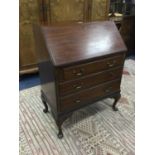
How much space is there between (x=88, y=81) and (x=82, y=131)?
0.55m

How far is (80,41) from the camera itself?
5.04 feet

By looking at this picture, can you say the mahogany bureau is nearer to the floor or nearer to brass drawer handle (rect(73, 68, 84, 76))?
brass drawer handle (rect(73, 68, 84, 76))

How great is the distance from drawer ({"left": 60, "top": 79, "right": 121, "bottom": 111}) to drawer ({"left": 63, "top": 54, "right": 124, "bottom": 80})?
19cm

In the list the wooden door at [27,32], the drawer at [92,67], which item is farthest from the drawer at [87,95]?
the wooden door at [27,32]

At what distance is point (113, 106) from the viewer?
2080 millimetres

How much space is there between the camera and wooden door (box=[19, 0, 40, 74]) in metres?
2.24

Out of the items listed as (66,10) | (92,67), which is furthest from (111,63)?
(66,10)

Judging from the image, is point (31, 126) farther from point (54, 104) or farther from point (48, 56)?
point (48, 56)

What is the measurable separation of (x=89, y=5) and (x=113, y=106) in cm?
164

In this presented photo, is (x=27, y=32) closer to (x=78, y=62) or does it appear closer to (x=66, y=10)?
(x=66, y=10)
